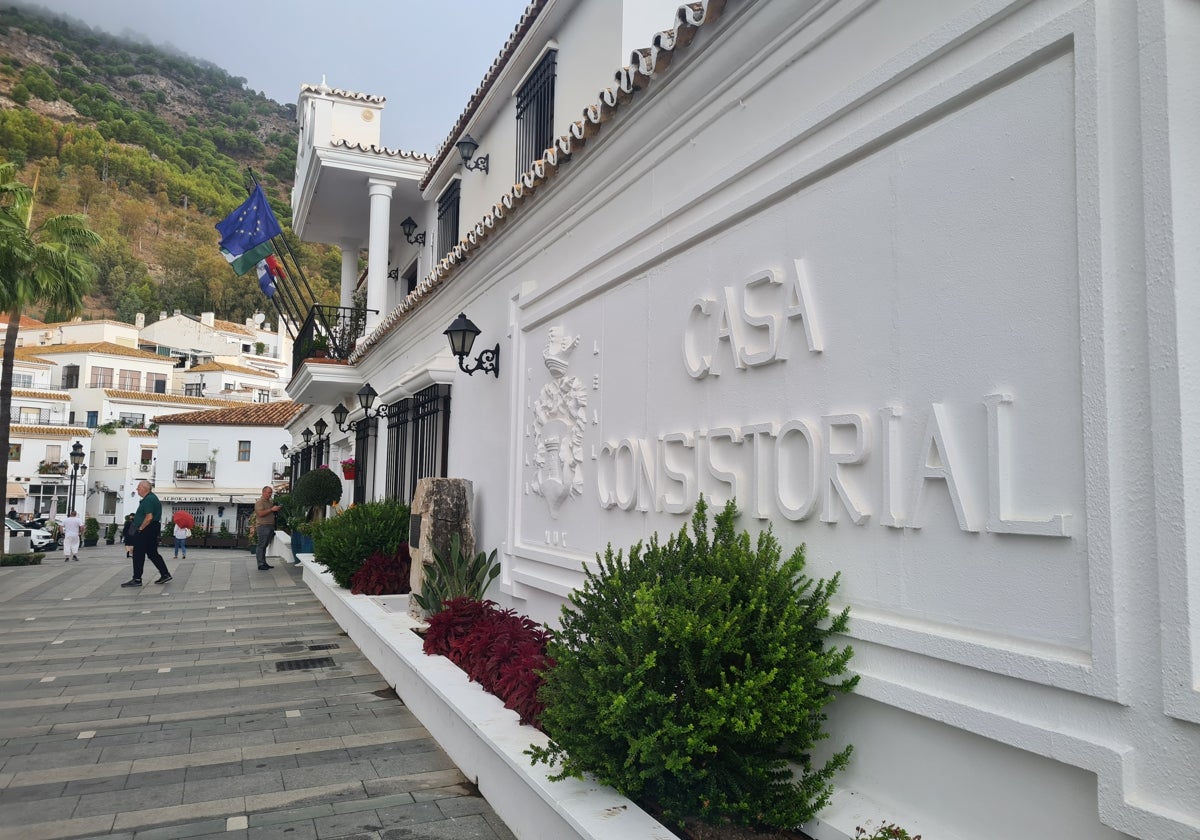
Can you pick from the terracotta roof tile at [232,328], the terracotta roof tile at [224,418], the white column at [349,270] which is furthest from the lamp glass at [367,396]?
the terracotta roof tile at [232,328]

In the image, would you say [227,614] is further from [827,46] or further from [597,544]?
[827,46]

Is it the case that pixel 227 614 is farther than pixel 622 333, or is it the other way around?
pixel 227 614

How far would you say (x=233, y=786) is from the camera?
434 cm

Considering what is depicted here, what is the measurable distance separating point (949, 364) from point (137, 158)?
105781 mm

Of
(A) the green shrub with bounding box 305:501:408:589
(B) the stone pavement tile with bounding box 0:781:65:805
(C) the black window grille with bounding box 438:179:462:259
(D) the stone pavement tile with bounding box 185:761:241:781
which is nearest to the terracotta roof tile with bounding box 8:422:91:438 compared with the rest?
(C) the black window grille with bounding box 438:179:462:259

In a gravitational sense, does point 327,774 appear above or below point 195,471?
below

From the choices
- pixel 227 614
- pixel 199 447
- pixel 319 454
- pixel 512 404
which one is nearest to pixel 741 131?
pixel 512 404

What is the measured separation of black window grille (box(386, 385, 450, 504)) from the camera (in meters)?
9.42

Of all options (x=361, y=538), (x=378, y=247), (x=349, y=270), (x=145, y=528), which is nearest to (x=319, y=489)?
(x=145, y=528)

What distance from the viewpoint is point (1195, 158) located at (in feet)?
6.90

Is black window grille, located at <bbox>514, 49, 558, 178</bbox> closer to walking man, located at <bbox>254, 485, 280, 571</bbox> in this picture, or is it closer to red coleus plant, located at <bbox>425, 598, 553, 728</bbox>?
red coleus plant, located at <bbox>425, 598, 553, 728</bbox>

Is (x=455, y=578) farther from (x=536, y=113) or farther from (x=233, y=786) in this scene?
(x=536, y=113)

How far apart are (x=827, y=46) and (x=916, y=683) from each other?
8.30ft

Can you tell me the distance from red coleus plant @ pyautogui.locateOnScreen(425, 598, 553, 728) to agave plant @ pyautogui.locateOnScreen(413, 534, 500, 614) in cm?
37
